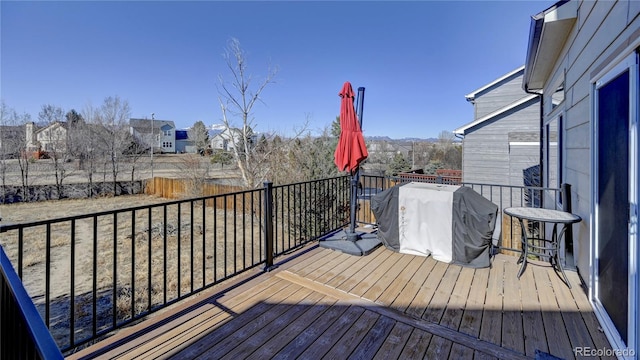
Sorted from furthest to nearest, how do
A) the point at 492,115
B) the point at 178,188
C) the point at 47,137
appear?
the point at 47,137 < the point at 178,188 < the point at 492,115

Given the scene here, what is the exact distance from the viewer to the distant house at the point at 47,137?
14535mm

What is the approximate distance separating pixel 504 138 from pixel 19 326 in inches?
467

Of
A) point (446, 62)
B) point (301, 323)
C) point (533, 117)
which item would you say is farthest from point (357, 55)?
point (301, 323)

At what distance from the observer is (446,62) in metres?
11.8

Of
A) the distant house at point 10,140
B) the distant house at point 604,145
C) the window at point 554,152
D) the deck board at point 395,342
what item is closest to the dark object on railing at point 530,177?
the window at point 554,152

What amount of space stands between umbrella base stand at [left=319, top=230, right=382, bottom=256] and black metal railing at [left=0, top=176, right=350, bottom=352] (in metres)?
0.36

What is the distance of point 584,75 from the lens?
8.59 feet

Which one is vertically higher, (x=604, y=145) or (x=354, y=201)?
(x=604, y=145)

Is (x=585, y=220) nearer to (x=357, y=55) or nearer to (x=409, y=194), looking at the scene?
(x=409, y=194)

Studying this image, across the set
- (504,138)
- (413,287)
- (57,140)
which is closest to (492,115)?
(504,138)

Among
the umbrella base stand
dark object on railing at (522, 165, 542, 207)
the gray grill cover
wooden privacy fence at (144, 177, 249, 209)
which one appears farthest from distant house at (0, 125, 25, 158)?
dark object on railing at (522, 165, 542, 207)

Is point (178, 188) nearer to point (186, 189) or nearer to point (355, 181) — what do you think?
point (186, 189)

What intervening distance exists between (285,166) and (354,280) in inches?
271

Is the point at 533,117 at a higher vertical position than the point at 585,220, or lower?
higher
